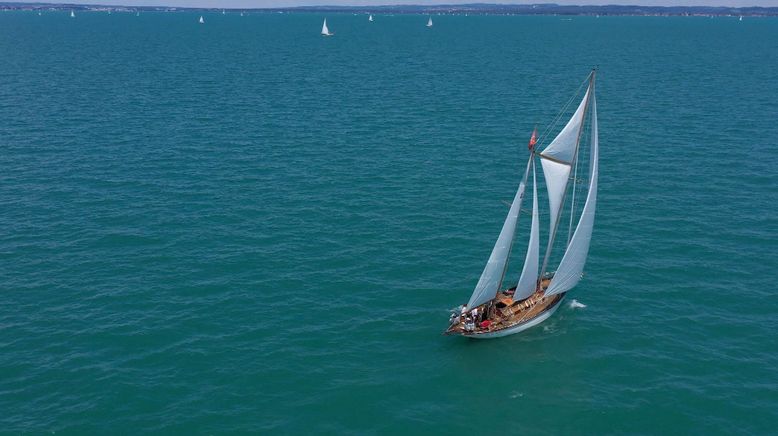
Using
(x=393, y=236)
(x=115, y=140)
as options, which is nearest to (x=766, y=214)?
(x=393, y=236)

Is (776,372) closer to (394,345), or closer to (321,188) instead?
(394,345)

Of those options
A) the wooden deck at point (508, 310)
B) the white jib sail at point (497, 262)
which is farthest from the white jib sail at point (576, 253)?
the white jib sail at point (497, 262)

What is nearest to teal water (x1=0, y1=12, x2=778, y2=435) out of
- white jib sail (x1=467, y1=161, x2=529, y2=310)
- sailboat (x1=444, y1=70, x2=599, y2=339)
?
sailboat (x1=444, y1=70, x2=599, y2=339)

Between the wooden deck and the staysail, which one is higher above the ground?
the staysail

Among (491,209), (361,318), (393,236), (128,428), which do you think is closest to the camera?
(128,428)

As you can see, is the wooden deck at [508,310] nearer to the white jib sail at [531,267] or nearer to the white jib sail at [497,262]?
the white jib sail at [531,267]

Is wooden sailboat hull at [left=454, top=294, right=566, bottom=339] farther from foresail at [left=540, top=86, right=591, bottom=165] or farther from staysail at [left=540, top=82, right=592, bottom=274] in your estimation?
foresail at [left=540, top=86, right=591, bottom=165]
